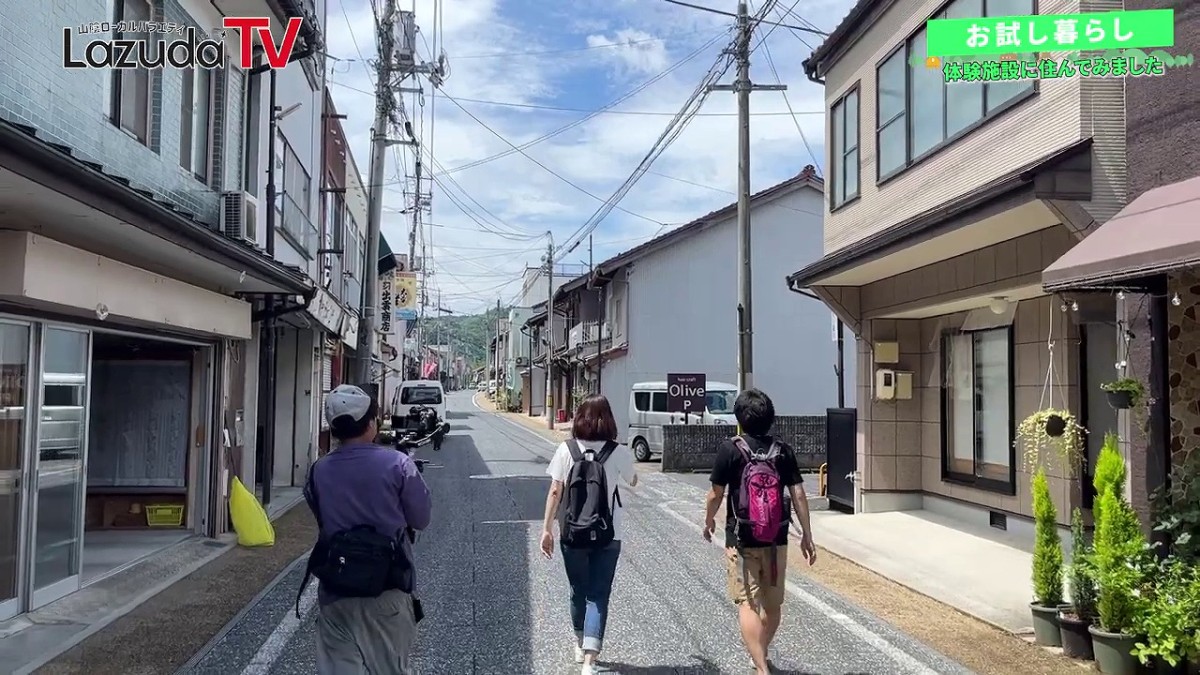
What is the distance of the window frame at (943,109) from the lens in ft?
27.9

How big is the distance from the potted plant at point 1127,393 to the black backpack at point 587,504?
12.2 feet

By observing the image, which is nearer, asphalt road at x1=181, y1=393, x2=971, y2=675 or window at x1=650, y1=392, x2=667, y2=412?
asphalt road at x1=181, y1=393, x2=971, y2=675

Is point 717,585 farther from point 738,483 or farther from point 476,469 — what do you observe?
point 476,469

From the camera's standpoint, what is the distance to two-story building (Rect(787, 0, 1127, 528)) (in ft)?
24.7

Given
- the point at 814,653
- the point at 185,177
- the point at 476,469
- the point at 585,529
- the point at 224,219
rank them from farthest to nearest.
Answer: the point at 476,469 → the point at 224,219 → the point at 185,177 → the point at 814,653 → the point at 585,529

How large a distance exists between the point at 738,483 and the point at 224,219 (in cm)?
766

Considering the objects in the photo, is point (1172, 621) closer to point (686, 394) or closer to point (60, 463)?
point (60, 463)

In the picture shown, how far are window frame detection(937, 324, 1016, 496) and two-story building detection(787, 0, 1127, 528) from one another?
0.08ft

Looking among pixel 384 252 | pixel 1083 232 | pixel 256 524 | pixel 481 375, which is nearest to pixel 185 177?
pixel 256 524

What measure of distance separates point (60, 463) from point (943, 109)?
364 inches

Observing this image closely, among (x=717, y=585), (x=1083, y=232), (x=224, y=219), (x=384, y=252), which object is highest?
(x=384, y=252)

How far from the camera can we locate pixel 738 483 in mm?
5414

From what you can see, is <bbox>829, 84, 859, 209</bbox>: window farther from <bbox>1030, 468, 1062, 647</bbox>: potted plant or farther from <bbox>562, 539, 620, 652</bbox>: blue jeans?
<bbox>562, 539, 620, 652</bbox>: blue jeans
